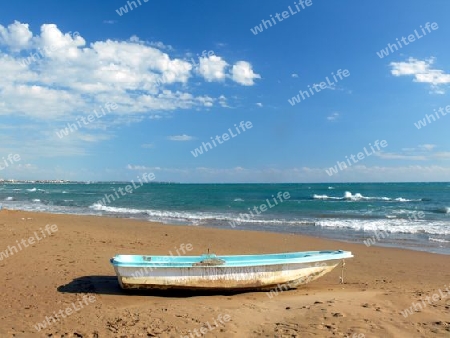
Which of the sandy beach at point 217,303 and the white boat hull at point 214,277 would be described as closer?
the sandy beach at point 217,303

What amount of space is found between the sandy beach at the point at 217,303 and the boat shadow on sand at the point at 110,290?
0.02m

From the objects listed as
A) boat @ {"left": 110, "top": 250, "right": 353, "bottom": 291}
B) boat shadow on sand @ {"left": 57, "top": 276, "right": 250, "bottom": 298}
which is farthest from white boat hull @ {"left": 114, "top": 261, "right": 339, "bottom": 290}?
boat shadow on sand @ {"left": 57, "top": 276, "right": 250, "bottom": 298}

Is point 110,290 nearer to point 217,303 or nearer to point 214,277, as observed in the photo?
point 214,277

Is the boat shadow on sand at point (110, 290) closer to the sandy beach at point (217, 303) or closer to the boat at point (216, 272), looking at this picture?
the sandy beach at point (217, 303)

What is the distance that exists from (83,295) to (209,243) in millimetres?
7894

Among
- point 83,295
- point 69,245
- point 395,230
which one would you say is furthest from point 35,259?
point 395,230

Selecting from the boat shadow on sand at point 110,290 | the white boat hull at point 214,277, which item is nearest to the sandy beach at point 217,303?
the boat shadow on sand at point 110,290

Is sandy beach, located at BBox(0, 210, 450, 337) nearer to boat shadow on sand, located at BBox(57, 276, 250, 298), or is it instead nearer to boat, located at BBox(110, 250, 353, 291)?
boat shadow on sand, located at BBox(57, 276, 250, 298)

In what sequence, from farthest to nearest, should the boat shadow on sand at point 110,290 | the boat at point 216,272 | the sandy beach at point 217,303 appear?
the boat shadow on sand at point 110,290 → the boat at point 216,272 → the sandy beach at point 217,303

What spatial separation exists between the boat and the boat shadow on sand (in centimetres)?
15

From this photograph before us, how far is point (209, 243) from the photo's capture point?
51.5 feet

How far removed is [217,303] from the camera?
768 centimetres

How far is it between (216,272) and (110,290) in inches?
94.6

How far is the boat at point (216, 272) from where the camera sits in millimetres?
8039
